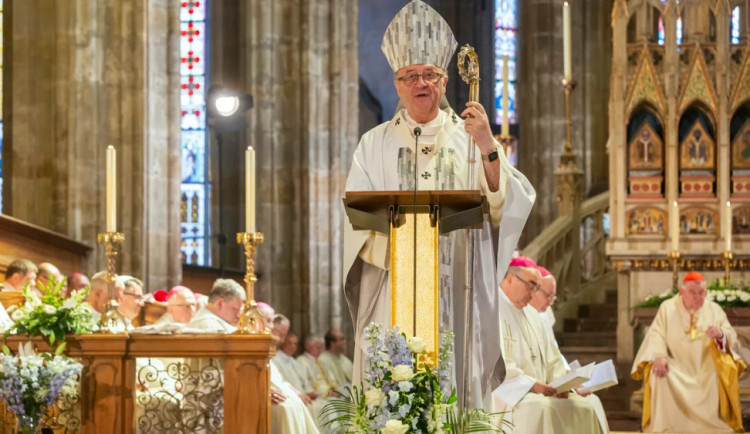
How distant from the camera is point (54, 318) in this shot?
304 inches

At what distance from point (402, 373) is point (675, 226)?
331 inches

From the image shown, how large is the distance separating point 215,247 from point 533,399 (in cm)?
1258

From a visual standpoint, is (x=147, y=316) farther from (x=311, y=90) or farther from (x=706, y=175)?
(x=311, y=90)

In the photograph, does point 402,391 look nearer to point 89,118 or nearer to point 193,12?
point 89,118

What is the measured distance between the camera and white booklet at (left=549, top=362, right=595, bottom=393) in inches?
309

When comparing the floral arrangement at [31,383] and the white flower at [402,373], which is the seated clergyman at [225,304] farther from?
the white flower at [402,373]

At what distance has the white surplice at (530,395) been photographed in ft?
26.8

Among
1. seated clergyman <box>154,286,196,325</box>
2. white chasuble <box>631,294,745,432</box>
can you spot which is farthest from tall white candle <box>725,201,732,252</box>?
seated clergyman <box>154,286,196,325</box>

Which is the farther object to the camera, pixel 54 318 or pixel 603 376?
pixel 603 376

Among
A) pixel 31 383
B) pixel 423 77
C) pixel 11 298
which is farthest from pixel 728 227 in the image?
pixel 423 77

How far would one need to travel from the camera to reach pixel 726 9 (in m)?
13.6

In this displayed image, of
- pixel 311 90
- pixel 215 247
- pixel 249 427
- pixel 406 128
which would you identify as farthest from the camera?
pixel 215 247

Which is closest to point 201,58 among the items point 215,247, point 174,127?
point 215,247

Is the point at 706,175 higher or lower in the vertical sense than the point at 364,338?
higher
